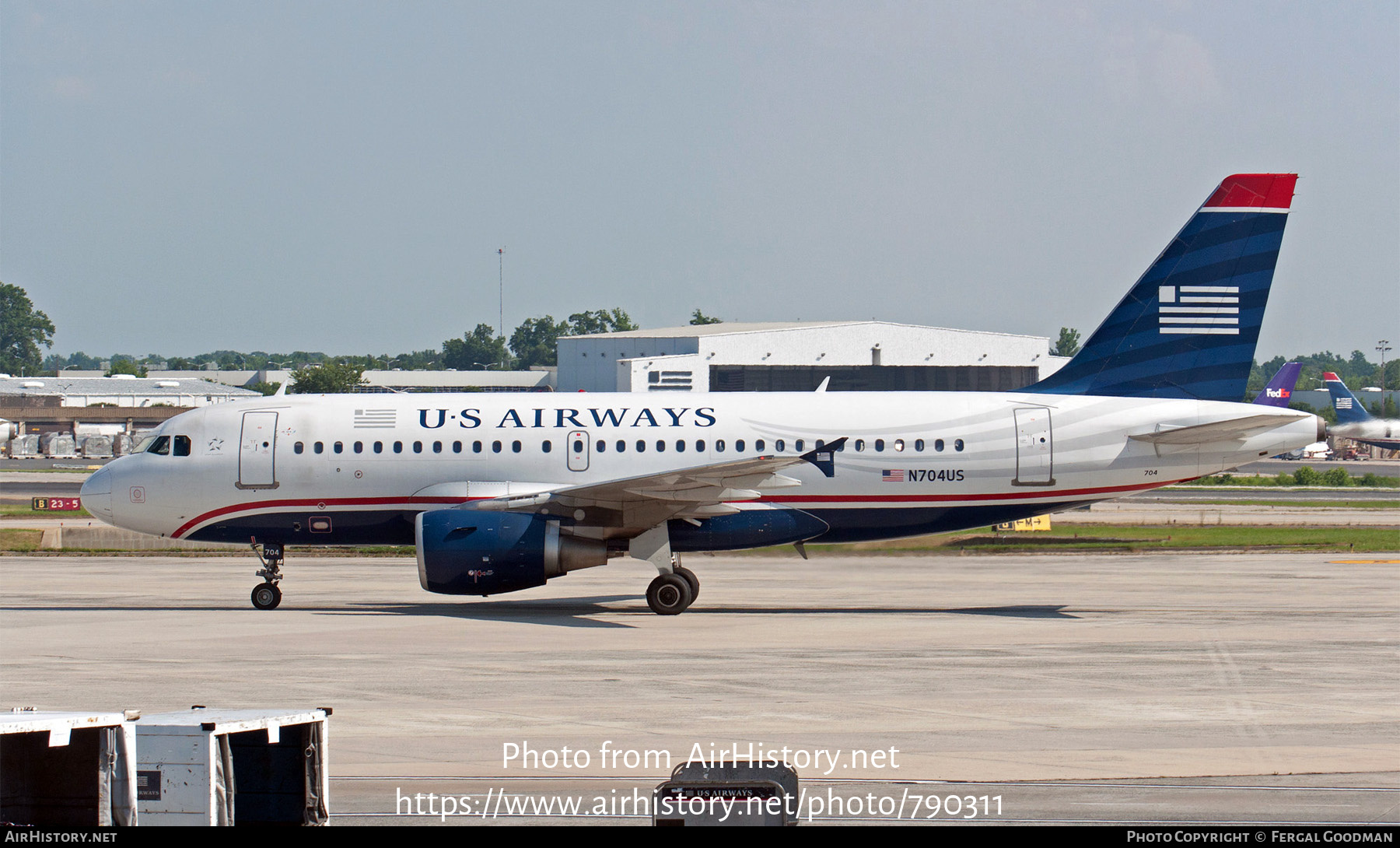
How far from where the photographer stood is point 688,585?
82.4 feet

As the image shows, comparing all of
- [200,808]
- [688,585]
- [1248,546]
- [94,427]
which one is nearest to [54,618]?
[688,585]

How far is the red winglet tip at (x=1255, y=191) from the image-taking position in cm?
2702

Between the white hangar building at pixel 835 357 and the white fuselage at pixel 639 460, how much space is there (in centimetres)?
5110

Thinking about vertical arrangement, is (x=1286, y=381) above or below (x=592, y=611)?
above

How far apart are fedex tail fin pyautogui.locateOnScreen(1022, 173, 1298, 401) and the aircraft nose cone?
1883 centimetres

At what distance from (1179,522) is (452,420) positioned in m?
30.2

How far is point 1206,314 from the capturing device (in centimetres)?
2725

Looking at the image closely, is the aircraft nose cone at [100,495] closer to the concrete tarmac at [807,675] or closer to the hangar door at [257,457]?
the concrete tarmac at [807,675]

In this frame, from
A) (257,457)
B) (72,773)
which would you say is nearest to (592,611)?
(257,457)

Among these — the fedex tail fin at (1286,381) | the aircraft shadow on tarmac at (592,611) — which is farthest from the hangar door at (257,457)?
the fedex tail fin at (1286,381)

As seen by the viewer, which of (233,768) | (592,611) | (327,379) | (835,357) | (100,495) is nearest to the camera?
(233,768)

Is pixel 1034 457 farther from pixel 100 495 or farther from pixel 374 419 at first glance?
pixel 100 495

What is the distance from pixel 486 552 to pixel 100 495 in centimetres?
856

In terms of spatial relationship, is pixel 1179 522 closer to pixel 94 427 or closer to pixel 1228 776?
pixel 1228 776
